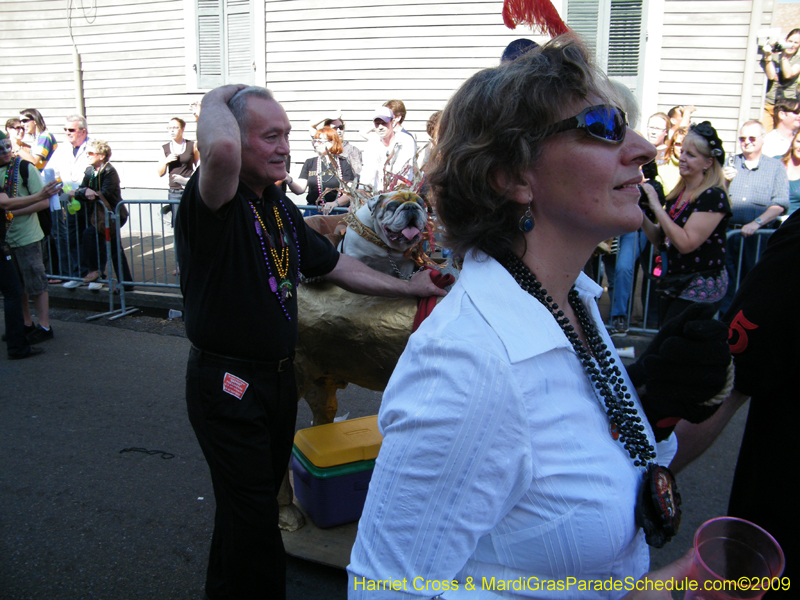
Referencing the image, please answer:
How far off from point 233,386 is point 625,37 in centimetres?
→ 991

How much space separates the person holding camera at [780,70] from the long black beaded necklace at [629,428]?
32.9 feet

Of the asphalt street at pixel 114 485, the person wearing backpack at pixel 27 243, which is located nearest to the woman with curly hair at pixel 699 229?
the asphalt street at pixel 114 485

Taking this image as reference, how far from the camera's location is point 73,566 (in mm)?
2840

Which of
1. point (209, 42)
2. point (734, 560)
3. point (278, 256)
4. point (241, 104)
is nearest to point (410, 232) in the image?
point (278, 256)

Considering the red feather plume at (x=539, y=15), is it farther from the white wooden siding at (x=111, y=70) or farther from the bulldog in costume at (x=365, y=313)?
the white wooden siding at (x=111, y=70)

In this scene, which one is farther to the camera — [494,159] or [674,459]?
[674,459]

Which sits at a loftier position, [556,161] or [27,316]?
[556,161]

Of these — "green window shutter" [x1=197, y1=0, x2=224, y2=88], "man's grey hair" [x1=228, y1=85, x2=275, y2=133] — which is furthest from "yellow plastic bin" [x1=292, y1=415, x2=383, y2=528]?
"green window shutter" [x1=197, y1=0, x2=224, y2=88]

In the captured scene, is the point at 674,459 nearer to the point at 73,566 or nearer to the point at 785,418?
the point at 785,418

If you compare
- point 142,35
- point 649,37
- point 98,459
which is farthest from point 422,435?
point 142,35

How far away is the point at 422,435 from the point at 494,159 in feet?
2.06

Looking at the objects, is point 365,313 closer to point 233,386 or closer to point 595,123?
point 233,386

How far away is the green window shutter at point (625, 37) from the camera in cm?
969

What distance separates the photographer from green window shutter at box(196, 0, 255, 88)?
11.8 metres
